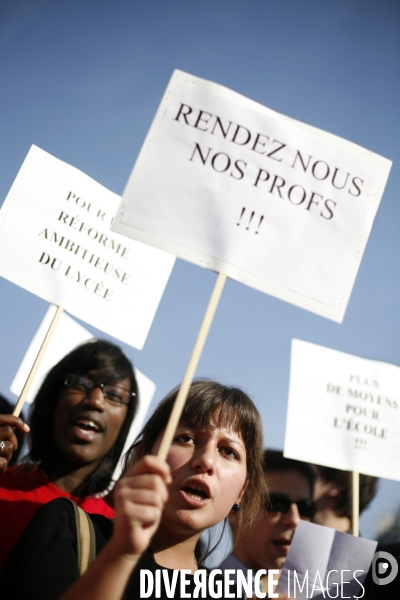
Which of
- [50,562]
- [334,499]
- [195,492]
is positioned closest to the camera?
[50,562]

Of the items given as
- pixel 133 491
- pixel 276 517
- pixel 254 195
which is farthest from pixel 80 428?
pixel 133 491

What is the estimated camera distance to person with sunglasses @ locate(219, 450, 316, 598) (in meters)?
3.12

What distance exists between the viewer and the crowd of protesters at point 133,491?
1356 millimetres

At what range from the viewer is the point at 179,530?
1.91m

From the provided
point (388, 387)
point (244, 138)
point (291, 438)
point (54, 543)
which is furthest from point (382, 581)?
point (244, 138)

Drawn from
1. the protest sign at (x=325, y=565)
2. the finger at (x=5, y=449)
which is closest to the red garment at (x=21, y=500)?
the finger at (x=5, y=449)

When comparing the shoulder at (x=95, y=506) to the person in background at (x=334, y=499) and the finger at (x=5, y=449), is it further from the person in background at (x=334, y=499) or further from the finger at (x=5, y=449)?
the person in background at (x=334, y=499)

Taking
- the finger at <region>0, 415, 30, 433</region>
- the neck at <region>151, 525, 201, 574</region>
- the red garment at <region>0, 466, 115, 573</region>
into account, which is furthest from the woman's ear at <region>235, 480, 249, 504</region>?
the finger at <region>0, 415, 30, 433</region>

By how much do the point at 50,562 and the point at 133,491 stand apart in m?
0.44

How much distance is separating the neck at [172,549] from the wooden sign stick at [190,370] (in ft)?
1.67

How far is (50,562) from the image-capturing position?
1.57 metres

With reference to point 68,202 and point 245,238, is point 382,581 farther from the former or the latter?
point 68,202

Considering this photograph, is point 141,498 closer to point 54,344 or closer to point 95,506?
point 95,506

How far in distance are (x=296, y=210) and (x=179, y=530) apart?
1.12 m
